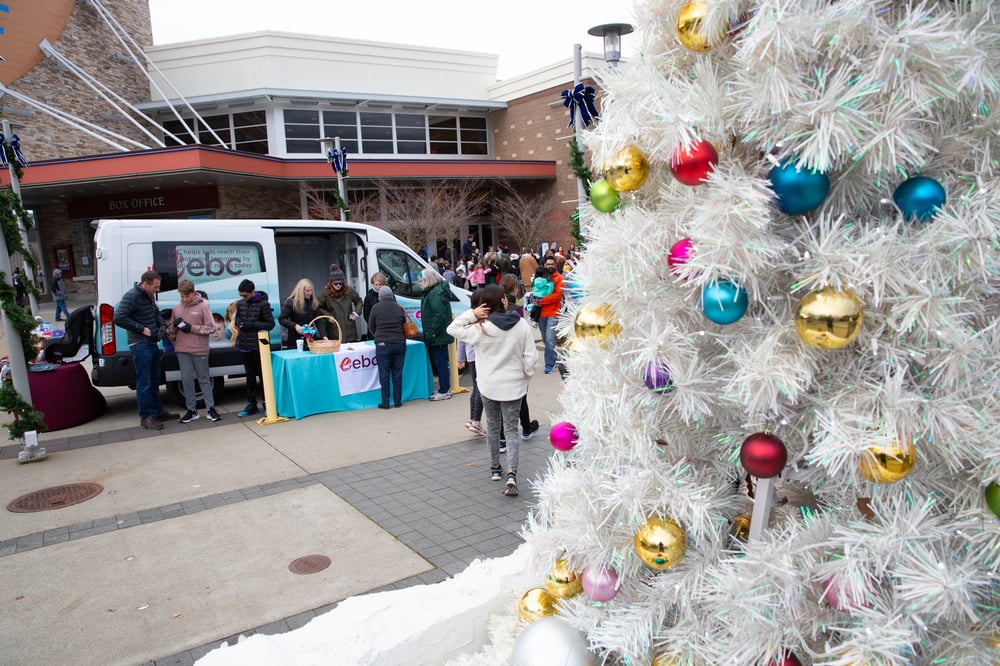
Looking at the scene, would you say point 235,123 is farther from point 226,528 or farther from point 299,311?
point 226,528

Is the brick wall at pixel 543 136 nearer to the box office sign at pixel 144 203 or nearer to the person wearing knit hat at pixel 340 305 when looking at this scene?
the box office sign at pixel 144 203

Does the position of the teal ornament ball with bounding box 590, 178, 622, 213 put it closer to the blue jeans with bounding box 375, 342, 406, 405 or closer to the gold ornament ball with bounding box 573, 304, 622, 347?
the gold ornament ball with bounding box 573, 304, 622, 347

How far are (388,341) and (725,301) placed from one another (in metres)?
7.05

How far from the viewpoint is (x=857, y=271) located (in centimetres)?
156

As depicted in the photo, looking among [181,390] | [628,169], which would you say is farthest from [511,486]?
[181,390]

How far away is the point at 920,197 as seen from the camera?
159cm

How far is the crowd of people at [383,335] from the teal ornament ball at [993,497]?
416 centimetres

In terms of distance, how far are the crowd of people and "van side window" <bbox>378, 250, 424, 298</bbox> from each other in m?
0.69

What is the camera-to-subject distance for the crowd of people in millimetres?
5645

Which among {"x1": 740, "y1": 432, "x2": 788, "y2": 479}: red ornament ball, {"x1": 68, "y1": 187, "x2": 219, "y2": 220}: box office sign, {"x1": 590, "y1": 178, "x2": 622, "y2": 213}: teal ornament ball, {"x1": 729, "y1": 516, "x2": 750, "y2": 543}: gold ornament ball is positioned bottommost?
{"x1": 729, "y1": 516, "x2": 750, "y2": 543}: gold ornament ball

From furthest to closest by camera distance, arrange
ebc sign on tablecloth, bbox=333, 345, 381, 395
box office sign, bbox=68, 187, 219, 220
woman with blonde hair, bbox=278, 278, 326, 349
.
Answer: box office sign, bbox=68, 187, 219, 220 < woman with blonde hair, bbox=278, 278, 326, 349 < ebc sign on tablecloth, bbox=333, 345, 381, 395

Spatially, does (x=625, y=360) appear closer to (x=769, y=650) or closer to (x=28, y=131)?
(x=769, y=650)

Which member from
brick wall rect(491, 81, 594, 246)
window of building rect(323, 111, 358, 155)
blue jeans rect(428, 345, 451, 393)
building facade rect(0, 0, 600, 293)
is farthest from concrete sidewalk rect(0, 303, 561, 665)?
brick wall rect(491, 81, 594, 246)

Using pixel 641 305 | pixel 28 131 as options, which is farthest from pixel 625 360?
pixel 28 131
